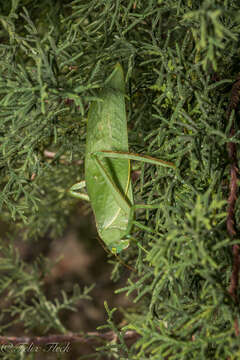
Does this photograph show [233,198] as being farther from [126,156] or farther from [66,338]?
[66,338]

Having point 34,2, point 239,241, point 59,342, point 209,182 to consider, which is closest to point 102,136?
point 209,182

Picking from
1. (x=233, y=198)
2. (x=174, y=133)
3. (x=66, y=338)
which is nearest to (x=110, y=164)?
(x=174, y=133)

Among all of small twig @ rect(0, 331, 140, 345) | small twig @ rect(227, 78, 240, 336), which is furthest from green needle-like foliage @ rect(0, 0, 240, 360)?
small twig @ rect(0, 331, 140, 345)

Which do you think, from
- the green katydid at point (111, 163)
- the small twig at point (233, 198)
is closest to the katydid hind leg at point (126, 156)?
the green katydid at point (111, 163)

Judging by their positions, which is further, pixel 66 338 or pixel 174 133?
pixel 66 338

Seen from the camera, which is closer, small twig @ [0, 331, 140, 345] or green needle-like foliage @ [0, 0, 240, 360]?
green needle-like foliage @ [0, 0, 240, 360]

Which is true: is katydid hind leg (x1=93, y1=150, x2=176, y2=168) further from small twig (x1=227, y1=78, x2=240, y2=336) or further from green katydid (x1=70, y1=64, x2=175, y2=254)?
small twig (x1=227, y1=78, x2=240, y2=336)
